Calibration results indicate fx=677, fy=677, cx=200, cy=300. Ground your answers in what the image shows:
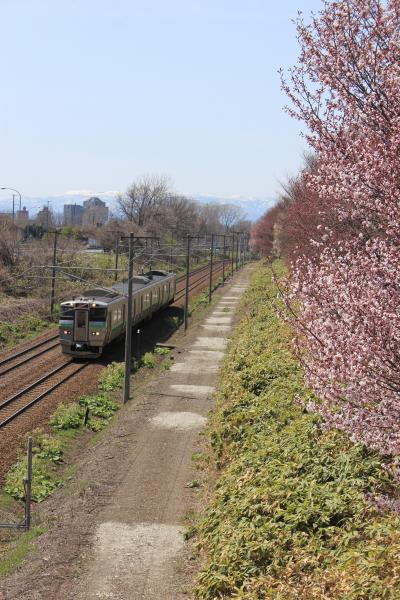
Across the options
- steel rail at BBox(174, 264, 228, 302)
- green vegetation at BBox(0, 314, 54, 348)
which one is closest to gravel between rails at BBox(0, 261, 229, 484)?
green vegetation at BBox(0, 314, 54, 348)

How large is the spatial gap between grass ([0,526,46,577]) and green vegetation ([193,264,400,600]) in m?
3.16

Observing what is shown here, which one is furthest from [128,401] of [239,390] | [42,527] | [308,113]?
[308,113]

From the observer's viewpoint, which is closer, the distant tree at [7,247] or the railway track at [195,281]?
the distant tree at [7,247]

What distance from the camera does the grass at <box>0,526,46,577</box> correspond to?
12.2 m

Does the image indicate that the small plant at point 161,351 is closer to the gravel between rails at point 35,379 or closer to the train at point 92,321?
the gravel between rails at point 35,379

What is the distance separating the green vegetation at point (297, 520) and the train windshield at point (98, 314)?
17.7 meters

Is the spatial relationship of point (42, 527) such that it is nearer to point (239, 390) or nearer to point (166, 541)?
point (166, 541)

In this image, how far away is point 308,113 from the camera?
11008 millimetres

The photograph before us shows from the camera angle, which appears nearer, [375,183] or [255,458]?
[375,183]

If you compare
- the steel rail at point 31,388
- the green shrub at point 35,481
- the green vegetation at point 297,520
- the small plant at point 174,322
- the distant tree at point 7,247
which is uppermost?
the distant tree at point 7,247

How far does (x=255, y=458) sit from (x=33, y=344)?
27.4 m

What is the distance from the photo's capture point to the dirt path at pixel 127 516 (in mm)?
11234

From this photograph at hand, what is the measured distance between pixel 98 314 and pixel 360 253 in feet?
84.0

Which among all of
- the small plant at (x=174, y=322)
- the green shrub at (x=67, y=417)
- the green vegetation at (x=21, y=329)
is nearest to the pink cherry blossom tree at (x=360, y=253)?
the green shrub at (x=67, y=417)
